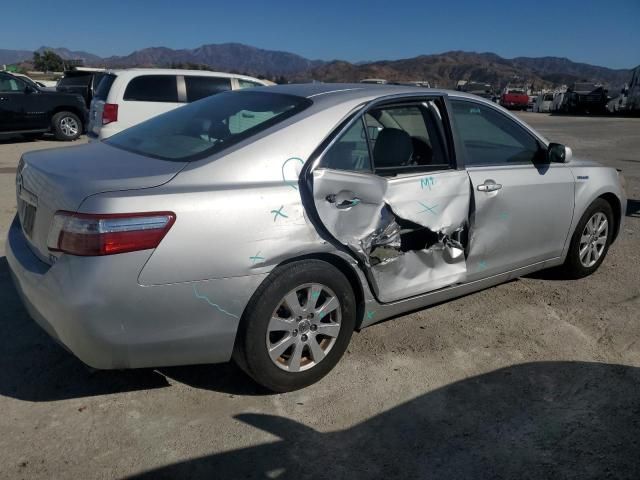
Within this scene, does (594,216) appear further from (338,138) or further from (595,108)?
(595,108)

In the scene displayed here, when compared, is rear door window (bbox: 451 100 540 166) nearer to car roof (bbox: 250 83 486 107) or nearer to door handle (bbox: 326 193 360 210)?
car roof (bbox: 250 83 486 107)

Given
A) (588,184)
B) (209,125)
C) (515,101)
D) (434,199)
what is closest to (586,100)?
(515,101)

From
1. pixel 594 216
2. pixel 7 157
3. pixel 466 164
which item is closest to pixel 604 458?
pixel 466 164

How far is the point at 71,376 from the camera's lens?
3.09 m

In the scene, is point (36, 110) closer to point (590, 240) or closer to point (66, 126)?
point (66, 126)

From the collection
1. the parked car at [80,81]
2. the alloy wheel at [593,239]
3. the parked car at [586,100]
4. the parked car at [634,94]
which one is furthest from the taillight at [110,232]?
the parked car at [586,100]

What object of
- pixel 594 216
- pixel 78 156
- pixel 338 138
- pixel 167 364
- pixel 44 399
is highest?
pixel 338 138

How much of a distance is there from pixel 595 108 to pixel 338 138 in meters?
38.6

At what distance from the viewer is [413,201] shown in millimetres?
3252

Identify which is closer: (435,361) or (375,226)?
(375,226)

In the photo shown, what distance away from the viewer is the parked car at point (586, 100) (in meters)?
35.8

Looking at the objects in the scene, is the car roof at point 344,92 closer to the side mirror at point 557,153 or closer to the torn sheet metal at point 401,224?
the torn sheet metal at point 401,224

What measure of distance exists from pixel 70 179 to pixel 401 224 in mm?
1781

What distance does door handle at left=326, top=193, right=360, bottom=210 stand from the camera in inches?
114
